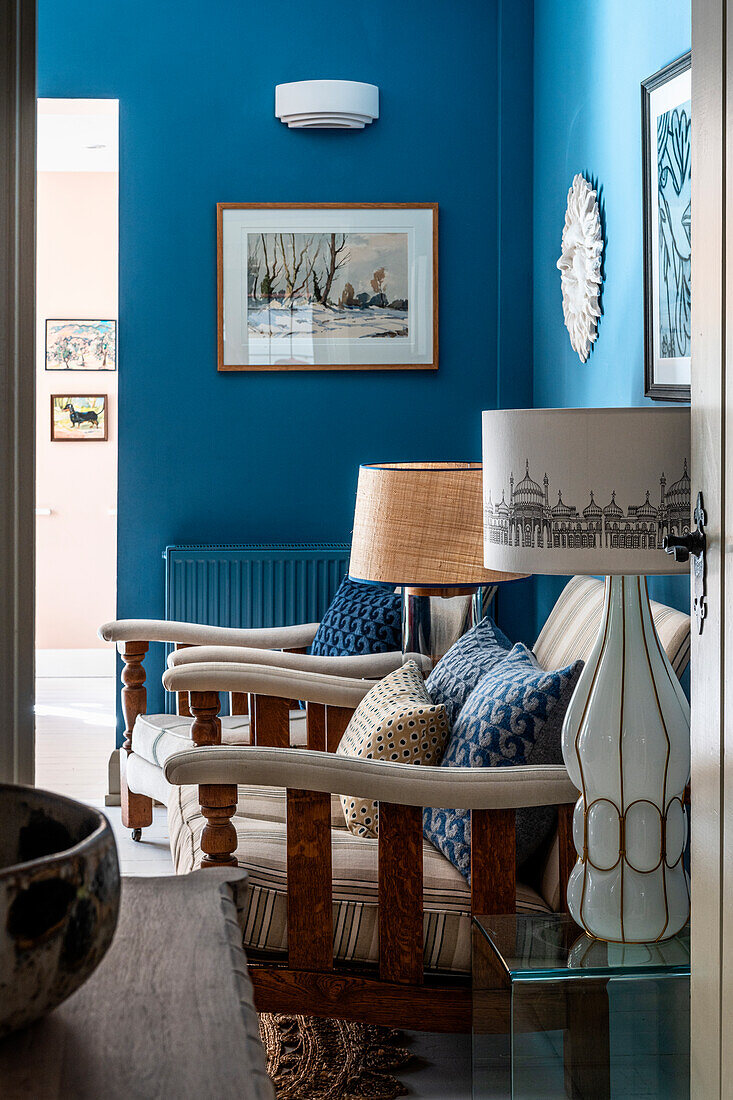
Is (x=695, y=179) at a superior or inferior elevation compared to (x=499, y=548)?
superior

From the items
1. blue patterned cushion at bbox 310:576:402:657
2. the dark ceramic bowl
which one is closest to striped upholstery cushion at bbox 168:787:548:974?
blue patterned cushion at bbox 310:576:402:657

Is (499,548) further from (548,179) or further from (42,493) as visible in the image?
(42,493)

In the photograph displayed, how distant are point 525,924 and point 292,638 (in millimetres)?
1649

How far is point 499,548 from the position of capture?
1762 mm

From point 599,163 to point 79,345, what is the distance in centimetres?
380

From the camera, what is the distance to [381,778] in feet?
5.88

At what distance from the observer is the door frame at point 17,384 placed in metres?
0.89

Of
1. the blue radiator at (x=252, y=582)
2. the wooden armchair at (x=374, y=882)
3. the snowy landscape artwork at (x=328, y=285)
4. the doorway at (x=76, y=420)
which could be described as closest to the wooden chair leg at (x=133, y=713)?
the blue radiator at (x=252, y=582)

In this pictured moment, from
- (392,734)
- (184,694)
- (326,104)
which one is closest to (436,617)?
(392,734)

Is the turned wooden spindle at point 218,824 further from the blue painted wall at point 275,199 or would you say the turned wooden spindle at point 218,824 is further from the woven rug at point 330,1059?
the blue painted wall at point 275,199

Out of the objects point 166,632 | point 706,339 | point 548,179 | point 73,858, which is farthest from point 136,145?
point 73,858

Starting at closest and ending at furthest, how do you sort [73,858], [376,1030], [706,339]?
[73,858]
[706,339]
[376,1030]

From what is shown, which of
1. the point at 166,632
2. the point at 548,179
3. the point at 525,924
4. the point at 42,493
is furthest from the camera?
A: the point at 42,493

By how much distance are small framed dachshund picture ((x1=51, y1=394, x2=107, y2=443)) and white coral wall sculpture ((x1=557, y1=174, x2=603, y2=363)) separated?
3478mm
